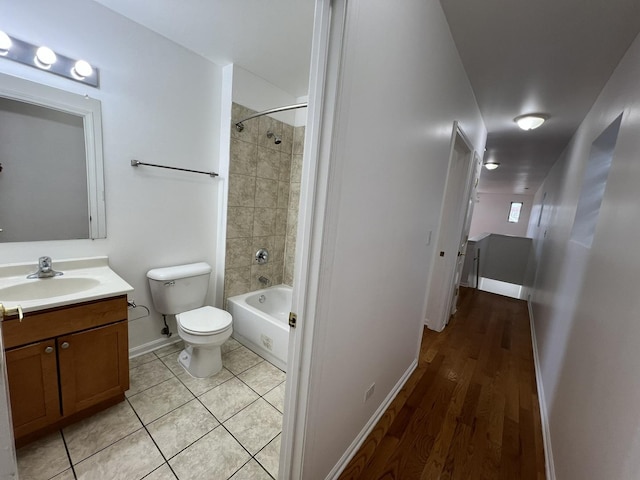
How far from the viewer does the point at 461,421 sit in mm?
1700

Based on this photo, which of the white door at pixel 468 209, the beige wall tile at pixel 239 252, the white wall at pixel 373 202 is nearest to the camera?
the white wall at pixel 373 202

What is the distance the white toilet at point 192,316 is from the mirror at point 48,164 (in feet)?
1.70

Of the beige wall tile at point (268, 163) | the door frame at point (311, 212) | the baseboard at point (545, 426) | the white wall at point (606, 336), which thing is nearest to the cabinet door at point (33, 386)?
the door frame at point (311, 212)

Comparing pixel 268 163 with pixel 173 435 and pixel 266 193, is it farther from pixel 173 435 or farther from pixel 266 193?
pixel 173 435

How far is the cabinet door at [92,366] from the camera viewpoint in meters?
1.32

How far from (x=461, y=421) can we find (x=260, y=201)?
2.32 meters

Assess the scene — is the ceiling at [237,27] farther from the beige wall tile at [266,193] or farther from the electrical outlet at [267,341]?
the electrical outlet at [267,341]

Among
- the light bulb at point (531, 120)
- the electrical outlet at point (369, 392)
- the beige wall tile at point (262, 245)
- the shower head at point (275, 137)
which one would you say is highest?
the light bulb at point (531, 120)

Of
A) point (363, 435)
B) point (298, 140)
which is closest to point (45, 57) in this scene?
point (298, 140)

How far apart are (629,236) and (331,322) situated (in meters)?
1.29

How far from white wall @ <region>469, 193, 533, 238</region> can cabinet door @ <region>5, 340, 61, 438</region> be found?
10546 mm

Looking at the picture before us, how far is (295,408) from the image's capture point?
101 centimetres

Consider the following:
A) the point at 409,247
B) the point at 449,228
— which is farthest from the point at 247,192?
the point at 449,228

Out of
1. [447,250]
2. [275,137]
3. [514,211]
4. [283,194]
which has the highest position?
[275,137]
